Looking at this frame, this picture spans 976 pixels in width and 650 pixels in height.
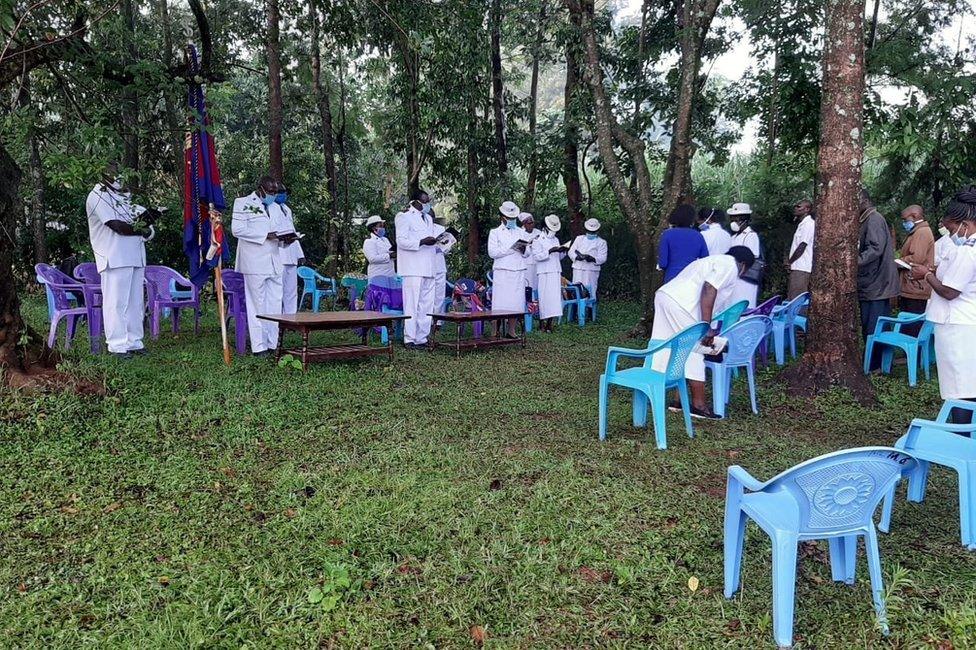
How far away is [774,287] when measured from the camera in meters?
13.1

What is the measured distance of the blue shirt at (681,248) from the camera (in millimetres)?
6840

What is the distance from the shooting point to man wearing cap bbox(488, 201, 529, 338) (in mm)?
10070

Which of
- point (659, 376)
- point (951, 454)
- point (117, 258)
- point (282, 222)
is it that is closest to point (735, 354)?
point (659, 376)

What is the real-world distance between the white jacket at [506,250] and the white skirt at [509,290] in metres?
0.09

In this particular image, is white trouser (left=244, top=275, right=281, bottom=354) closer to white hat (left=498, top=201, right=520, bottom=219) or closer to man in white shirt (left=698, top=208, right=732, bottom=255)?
white hat (left=498, top=201, right=520, bottom=219)

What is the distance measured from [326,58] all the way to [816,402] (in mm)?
12445

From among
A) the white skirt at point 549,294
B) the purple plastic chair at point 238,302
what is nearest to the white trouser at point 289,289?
the purple plastic chair at point 238,302

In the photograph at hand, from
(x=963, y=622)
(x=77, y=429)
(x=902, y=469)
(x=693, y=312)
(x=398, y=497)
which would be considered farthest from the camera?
(x=693, y=312)

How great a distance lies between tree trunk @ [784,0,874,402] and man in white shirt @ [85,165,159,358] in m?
6.51

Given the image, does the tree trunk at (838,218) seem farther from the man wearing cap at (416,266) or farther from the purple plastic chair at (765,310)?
the man wearing cap at (416,266)

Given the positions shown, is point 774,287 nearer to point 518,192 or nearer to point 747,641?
point 518,192

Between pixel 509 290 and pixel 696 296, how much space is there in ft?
Result: 17.9

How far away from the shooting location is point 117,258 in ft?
23.7

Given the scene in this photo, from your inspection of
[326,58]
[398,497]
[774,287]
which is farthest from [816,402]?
[326,58]
